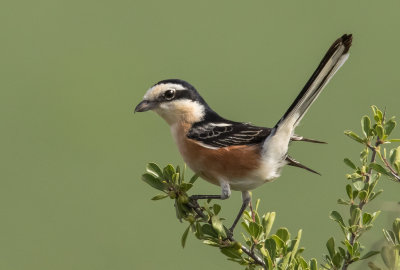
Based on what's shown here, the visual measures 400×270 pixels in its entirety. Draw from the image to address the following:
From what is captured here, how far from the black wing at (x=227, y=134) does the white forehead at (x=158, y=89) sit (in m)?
0.32

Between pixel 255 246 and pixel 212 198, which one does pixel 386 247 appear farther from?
pixel 212 198

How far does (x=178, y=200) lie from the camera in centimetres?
284

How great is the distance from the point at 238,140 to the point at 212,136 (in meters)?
0.19

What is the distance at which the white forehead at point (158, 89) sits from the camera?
3934 millimetres

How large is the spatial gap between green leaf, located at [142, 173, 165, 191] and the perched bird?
0.93 ft

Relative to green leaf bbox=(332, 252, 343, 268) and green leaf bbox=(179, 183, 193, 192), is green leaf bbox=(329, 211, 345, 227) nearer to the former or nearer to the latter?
green leaf bbox=(332, 252, 343, 268)

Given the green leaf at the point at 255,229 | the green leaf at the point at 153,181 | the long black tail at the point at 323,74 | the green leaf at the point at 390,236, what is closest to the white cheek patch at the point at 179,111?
the long black tail at the point at 323,74

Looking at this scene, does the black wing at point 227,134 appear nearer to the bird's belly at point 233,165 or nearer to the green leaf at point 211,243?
the bird's belly at point 233,165

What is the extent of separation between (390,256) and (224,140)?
62.7 inches

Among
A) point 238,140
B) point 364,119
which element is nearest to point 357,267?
point 364,119

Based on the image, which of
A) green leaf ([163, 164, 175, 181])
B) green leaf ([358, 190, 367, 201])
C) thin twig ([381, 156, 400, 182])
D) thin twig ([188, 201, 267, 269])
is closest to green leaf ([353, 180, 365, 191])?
green leaf ([358, 190, 367, 201])

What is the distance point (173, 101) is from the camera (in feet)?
13.2

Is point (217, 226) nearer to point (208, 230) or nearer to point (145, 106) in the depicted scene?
point (208, 230)

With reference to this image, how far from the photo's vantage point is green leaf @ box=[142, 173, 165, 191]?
2.83 m
